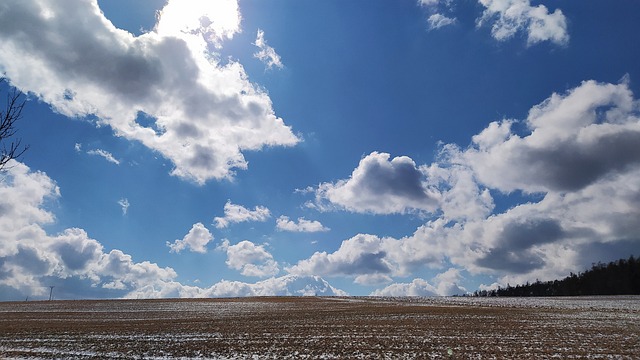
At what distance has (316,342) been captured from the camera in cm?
3091

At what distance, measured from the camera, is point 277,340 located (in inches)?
1277

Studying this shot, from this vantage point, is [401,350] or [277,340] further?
[277,340]

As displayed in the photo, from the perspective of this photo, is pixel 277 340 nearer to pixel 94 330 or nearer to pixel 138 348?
pixel 138 348

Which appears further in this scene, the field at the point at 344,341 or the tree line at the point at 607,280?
the tree line at the point at 607,280

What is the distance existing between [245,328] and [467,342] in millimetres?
20455

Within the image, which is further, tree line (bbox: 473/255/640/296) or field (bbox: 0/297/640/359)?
tree line (bbox: 473/255/640/296)

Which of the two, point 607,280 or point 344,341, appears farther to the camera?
point 607,280

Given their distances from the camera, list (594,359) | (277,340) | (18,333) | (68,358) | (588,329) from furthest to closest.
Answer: (18,333)
(588,329)
(277,340)
(68,358)
(594,359)

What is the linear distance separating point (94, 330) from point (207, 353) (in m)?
20.1

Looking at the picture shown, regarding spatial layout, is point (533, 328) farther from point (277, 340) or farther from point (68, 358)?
point (68, 358)

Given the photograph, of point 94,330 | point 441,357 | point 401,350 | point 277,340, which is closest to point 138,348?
point 277,340

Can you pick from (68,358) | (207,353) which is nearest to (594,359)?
(207,353)

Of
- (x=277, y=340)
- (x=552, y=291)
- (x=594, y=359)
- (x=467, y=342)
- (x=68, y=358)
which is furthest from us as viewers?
(x=552, y=291)

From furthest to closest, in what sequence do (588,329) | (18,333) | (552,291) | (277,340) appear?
(552,291)
(18,333)
(588,329)
(277,340)
